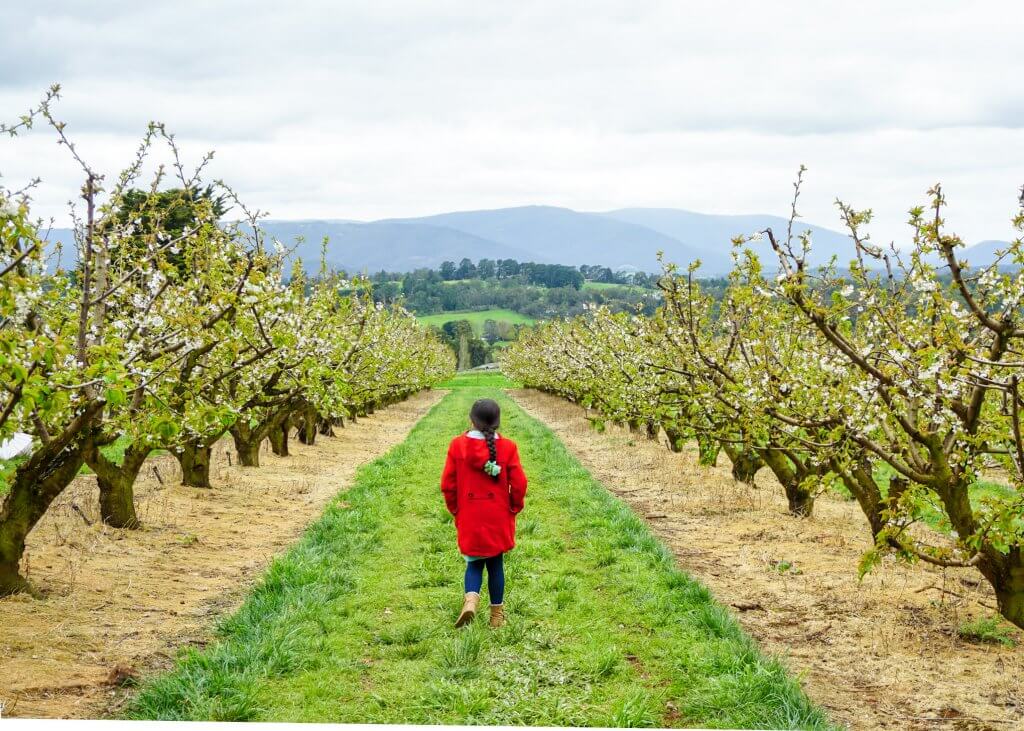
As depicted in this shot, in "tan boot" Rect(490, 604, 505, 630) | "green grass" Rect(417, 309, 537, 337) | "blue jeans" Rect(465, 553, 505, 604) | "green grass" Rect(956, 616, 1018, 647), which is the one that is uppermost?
"green grass" Rect(417, 309, 537, 337)

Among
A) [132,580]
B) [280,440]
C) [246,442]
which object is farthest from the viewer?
[280,440]

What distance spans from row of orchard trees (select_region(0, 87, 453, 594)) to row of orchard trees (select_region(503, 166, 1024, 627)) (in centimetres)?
556

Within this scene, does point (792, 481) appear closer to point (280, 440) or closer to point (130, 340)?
point (130, 340)

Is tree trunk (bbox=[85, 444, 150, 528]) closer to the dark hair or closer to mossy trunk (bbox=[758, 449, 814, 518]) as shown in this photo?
the dark hair

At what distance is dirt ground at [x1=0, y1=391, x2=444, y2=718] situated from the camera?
22.1ft

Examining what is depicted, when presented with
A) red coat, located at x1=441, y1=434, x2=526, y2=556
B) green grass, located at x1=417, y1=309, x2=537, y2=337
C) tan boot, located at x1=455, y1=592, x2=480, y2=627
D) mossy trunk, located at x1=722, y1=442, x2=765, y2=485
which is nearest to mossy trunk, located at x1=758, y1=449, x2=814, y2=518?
mossy trunk, located at x1=722, y1=442, x2=765, y2=485

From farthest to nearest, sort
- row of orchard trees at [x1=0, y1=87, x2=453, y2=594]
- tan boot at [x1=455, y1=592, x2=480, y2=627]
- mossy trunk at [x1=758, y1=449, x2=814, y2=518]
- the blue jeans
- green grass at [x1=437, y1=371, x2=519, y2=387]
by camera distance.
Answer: green grass at [x1=437, y1=371, x2=519, y2=387], mossy trunk at [x1=758, y1=449, x2=814, y2=518], the blue jeans, tan boot at [x1=455, y1=592, x2=480, y2=627], row of orchard trees at [x1=0, y1=87, x2=453, y2=594]

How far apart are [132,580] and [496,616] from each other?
186 inches

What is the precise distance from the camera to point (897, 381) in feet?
26.3

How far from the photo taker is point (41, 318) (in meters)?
8.81

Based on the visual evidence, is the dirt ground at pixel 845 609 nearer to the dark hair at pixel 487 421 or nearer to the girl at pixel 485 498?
the girl at pixel 485 498

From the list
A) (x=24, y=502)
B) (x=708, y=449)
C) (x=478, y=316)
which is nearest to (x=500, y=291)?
(x=478, y=316)

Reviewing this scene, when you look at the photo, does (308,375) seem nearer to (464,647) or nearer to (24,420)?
(24,420)

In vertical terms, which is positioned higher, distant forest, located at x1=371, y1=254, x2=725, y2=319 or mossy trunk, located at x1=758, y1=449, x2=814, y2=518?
distant forest, located at x1=371, y1=254, x2=725, y2=319
